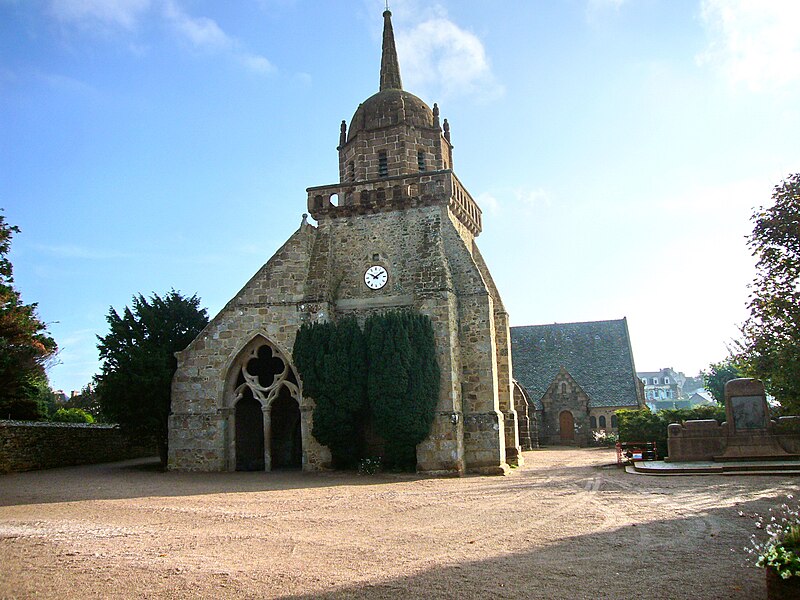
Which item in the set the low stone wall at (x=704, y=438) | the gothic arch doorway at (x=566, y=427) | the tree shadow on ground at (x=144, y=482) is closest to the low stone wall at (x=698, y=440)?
the low stone wall at (x=704, y=438)

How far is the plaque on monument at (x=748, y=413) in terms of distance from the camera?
60.9 ft

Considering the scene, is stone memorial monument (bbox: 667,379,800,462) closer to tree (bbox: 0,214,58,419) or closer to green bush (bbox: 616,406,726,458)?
green bush (bbox: 616,406,726,458)

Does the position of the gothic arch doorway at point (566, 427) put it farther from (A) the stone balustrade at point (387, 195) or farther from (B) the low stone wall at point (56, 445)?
(B) the low stone wall at point (56, 445)

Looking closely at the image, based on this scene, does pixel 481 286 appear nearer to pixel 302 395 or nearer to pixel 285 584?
pixel 302 395

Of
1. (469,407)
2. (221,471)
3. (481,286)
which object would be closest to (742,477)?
(469,407)

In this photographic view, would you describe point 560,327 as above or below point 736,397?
above

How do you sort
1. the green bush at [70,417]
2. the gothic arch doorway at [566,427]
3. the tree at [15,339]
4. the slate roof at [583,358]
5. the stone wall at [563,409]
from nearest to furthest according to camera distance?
the tree at [15,339], the green bush at [70,417], the stone wall at [563,409], the gothic arch doorway at [566,427], the slate roof at [583,358]

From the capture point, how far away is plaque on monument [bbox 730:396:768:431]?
60.9 ft

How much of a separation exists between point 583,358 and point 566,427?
5506mm

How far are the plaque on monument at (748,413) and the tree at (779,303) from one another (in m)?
2.42

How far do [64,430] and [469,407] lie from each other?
1426cm

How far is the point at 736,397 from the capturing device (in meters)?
18.8

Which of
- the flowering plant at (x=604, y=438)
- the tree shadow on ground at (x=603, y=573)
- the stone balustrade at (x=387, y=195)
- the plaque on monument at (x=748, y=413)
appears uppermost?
the stone balustrade at (x=387, y=195)

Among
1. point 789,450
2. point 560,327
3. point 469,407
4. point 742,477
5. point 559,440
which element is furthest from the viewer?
point 560,327
